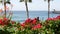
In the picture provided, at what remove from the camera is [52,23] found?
177 inches

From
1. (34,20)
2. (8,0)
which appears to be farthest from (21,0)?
(34,20)

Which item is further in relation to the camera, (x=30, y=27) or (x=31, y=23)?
(x=31, y=23)

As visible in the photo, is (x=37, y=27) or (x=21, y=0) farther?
(x=21, y=0)

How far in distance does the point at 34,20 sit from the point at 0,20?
737 mm

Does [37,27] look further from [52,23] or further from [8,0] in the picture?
[8,0]

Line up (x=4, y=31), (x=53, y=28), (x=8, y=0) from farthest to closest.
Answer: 1. (x=8, y=0)
2. (x=53, y=28)
3. (x=4, y=31)

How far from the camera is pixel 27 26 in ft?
13.5

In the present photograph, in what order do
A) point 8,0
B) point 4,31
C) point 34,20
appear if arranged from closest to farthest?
point 4,31
point 34,20
point 8,0

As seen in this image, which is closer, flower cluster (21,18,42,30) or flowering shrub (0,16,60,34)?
flowering shrub (0,16,60,34)

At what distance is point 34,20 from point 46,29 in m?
0.62

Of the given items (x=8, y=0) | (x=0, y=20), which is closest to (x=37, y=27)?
(x=0, y=20)

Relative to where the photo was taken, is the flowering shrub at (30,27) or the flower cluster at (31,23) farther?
the flower cluster at (31,23)

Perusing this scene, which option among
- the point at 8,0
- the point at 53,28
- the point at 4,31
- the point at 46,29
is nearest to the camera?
the point at 4,31

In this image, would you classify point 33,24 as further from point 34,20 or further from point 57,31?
point 57,31
